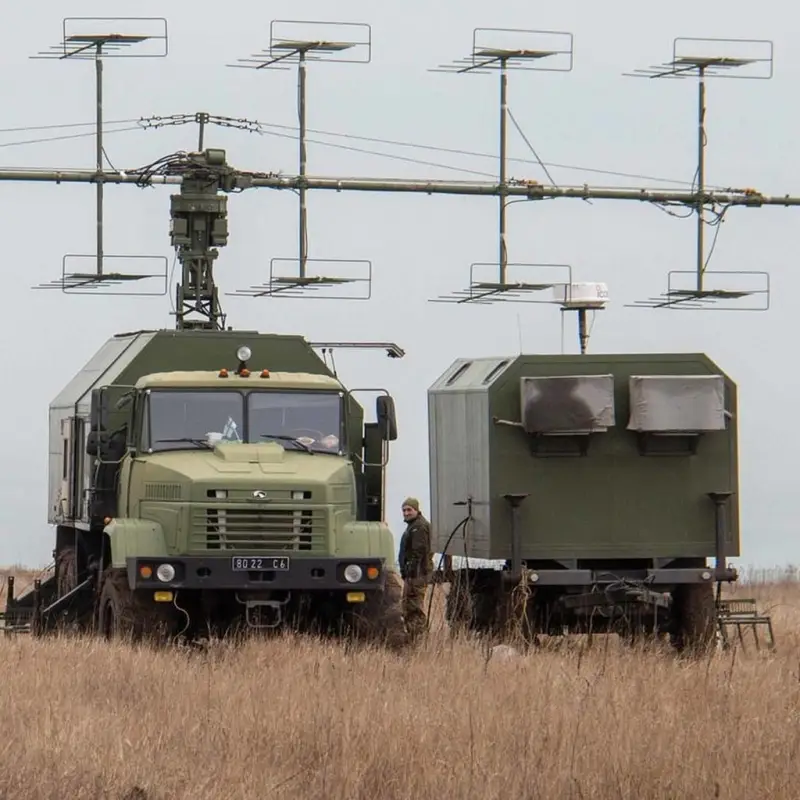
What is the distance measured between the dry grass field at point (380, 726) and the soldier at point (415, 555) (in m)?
3.91

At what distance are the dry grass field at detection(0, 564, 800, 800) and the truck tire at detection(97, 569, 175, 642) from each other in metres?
1.26

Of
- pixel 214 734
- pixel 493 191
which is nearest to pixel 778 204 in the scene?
pixel 493 191

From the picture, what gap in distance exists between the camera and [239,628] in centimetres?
2178

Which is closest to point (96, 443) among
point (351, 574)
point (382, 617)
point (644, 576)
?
point (351, 574)

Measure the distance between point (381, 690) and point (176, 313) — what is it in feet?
52.6

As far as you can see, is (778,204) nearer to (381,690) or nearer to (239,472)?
(239,472)

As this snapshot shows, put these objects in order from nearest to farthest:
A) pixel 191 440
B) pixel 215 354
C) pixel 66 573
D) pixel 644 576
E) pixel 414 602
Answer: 1. pixel 191 440
2. pixel 414 602
3. pixel 644 576
4. pixel 215 354
5. pixel 66 573

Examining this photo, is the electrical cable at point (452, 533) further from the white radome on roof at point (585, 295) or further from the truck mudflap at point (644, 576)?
the white radome on roof at point (585, 295)

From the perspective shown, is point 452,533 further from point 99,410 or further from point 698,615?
point 99,410

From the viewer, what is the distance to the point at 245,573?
2159 centimetres

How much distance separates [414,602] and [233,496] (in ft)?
11.3

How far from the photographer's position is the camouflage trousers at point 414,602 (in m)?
Answer: 23.9

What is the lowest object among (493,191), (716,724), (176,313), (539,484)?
(716,724)

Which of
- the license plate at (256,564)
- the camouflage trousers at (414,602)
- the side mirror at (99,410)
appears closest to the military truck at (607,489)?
the camouflage trousers at (414,602)
